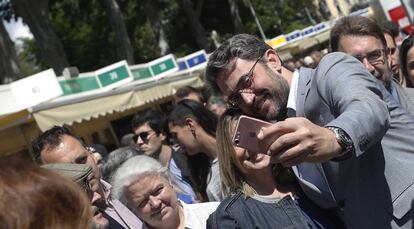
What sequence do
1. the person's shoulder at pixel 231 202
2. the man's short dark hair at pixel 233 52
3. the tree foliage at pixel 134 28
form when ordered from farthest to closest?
the tree foliage at pixel 134 28, the man's short dark hair at pixel 233 52, the person's shoulder at pixel 231 202

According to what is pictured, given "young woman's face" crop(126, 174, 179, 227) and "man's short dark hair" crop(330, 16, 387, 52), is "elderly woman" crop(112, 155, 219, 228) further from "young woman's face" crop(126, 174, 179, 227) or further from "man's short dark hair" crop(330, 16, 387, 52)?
"man's short dark hair" crop(330, 16, 387, 52)

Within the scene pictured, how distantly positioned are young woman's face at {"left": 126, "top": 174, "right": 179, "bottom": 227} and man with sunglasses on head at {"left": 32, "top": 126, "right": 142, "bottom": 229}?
0.06 metres

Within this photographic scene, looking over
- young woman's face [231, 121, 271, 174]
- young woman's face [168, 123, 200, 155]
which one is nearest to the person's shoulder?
young woman's face [231, 121, 271, 174]

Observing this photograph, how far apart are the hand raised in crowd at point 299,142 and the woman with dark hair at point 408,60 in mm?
2268

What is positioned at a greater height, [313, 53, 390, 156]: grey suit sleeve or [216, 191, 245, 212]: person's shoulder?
[313, 53, 390, 156]: grey suit sleeve

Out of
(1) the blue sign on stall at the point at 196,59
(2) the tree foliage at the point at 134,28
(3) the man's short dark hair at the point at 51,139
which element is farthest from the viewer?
(2) the tree foliage at the point at 134,28

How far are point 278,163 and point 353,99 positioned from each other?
0.35 metres

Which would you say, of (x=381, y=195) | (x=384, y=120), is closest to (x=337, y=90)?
(x=384, y=120)

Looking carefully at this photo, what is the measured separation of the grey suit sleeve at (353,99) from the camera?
154cm

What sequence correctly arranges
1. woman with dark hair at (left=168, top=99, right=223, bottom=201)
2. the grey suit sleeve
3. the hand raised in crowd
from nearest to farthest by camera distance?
the hand raised in crowd, the grey suit sleeve, woman with dark hair at (left=168, top=99, right=223, bottom=201)

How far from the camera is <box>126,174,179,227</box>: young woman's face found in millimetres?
2918

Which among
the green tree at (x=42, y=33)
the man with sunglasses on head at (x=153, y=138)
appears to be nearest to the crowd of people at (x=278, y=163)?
the man with sunglasses on head at (x=153, y=138)

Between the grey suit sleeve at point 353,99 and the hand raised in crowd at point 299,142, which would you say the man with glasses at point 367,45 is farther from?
the hand raised in crowd at point 299,142

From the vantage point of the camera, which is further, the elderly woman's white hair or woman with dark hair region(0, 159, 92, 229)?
the elderly woman's white hair
